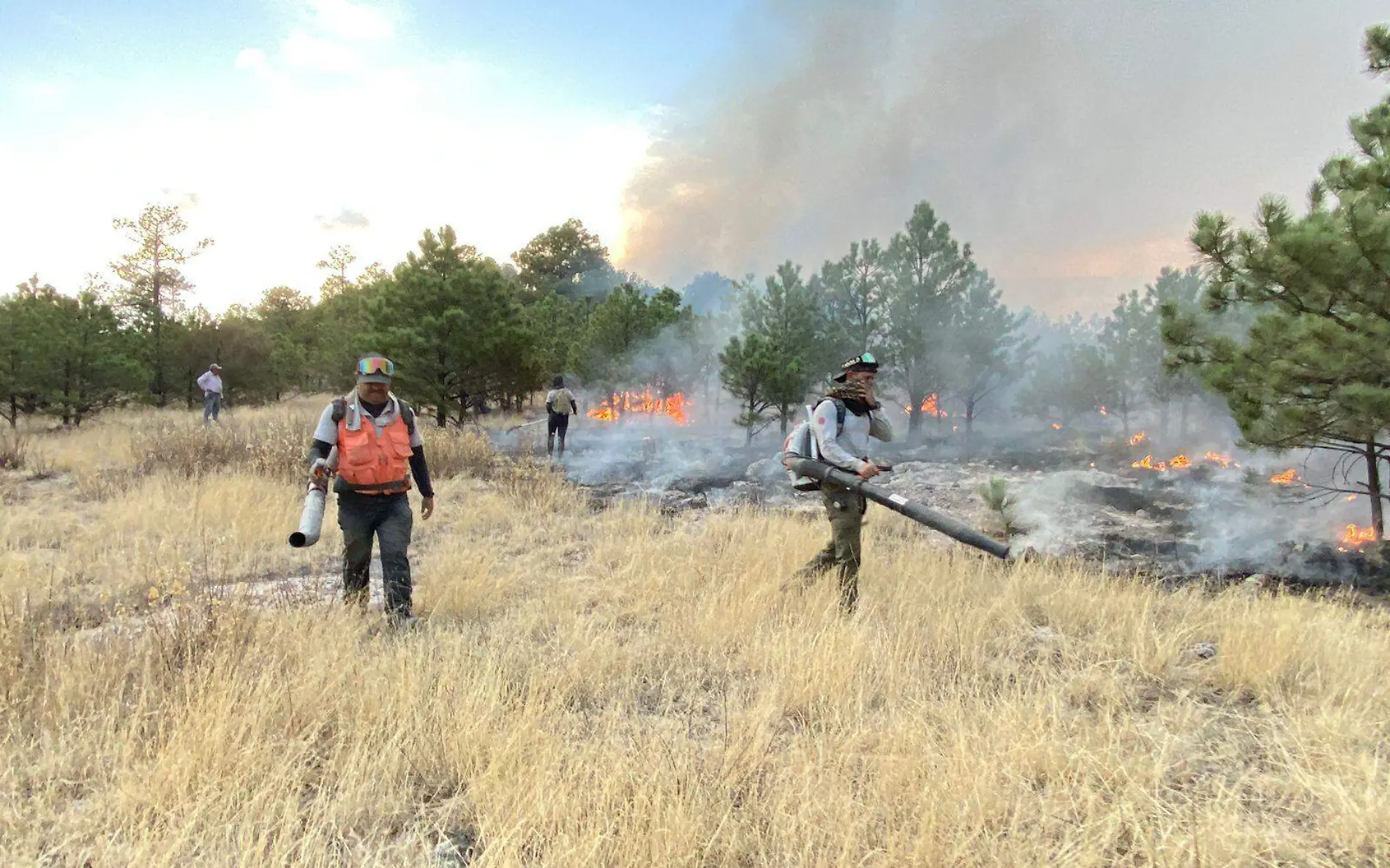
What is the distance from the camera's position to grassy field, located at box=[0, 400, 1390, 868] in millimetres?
2141

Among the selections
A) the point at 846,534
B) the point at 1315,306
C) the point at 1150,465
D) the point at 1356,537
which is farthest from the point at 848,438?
the point at 1150,465

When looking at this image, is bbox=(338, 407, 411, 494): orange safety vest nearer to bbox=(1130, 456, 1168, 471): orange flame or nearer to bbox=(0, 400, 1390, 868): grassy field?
bbox=(0, 400, 1390, 868): grassy field

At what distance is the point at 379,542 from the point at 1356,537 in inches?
492

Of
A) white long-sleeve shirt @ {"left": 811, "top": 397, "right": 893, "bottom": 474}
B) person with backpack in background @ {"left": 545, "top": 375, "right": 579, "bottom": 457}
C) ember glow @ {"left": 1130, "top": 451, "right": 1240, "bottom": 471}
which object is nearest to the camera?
white long-sleeve shirt @ {"left": 811, "top": 397, "right": 893, "bottom": 474}

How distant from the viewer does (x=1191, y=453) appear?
2233 cm

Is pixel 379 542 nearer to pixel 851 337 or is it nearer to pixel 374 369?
pixel 374 369

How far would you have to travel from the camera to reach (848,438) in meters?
4.65

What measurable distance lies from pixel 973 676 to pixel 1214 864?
1466 millimetres

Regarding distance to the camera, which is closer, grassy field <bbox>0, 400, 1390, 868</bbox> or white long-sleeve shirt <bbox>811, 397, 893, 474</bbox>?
grassy field <bbox>0, 400, 1390, 868</bbox>

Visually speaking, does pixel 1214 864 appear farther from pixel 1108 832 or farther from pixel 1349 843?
Answer: pixel 1349 843

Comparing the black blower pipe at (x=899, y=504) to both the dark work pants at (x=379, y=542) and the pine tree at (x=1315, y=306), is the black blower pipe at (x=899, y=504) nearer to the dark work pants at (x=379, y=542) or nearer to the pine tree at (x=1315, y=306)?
the dark work pants at (x=379, y=542)

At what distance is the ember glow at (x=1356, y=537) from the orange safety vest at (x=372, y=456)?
1148cm

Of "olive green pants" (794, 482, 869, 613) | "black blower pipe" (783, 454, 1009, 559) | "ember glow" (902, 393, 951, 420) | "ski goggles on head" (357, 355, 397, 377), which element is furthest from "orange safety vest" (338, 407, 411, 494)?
"ember glow" (902, 393, 951, 420)

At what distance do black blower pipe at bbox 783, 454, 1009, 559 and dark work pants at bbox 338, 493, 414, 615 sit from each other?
9.01 ft
